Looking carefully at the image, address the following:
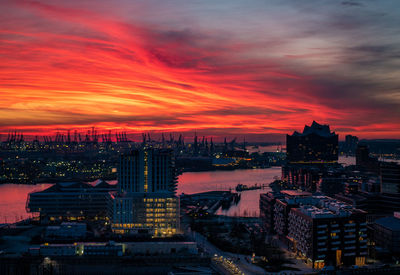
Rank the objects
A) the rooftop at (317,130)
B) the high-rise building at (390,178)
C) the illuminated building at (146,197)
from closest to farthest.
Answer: the illuminated building at (146,197)
the high-rise building at (390,178)
the rooftop at (317,130)

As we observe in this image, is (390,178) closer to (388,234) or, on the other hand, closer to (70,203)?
(388,234)

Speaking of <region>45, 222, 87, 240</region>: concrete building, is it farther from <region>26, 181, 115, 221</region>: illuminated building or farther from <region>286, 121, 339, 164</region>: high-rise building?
<region>286, 121, 339, 164</region>: high-rise building

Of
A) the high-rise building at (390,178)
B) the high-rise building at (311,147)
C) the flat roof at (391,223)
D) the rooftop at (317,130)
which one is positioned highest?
the rooftop at (317,130)

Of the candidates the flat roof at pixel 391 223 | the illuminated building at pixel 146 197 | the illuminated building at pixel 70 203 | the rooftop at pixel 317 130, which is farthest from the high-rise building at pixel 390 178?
the rooftop at pixel 317 130

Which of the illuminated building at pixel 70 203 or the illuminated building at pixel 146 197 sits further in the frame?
the illuminated building at pixel 70 203

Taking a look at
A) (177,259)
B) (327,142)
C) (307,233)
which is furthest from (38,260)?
(327,142)

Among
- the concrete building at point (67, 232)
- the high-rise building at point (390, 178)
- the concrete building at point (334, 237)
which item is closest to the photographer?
the concrete building at point (334, 237)

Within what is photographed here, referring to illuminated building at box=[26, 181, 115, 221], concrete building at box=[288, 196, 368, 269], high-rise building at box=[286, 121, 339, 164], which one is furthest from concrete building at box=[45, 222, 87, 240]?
high-rise building at box=[286, 121, 339, 164]

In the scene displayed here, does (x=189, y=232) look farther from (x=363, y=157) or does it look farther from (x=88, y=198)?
(x=363, y=157)

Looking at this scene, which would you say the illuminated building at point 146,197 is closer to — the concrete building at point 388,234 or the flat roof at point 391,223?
the concrete building at point 388,234
